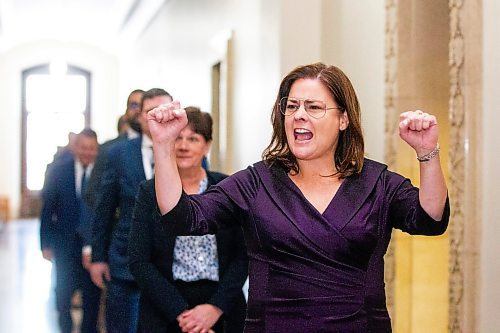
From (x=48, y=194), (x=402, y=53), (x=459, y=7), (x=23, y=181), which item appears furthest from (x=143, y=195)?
(x=23, y=181)

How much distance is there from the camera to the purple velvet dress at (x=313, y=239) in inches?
113

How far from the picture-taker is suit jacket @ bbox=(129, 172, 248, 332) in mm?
4371

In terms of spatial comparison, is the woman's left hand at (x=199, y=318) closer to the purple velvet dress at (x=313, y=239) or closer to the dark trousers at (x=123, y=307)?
the dark trousers at (x=123, y=307)

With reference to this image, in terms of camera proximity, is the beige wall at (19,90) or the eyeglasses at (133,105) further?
the beige wall at (19,90)

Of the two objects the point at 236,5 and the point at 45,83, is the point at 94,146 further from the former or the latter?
the point at 45,83

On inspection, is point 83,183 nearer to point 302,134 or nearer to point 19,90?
point 302,134

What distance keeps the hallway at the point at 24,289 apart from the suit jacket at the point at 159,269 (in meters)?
4.92

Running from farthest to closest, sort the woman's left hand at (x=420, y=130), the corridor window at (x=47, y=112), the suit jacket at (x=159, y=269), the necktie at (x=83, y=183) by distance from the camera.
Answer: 1. the corridor window at (x=47, y=112)
2. the necktie at (x=83, y=183)
3. the suit jacket at (x=159, y=269)
4. the woman's left hand at (x=420, y=130)

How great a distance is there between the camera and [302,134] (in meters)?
3.04

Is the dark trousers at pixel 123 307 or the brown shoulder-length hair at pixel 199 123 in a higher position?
the brown shoulder-length hair at pixel 199 123

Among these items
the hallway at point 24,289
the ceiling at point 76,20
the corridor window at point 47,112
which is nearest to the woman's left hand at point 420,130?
the hallway at point 24,289

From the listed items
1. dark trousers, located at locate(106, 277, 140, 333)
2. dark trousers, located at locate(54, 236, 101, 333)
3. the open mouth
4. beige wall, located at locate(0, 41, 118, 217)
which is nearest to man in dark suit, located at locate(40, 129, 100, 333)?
dark trousers, located at locate(54, 236, 101, 333)

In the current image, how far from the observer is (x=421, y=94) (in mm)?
6176

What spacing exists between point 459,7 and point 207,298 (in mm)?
1932
